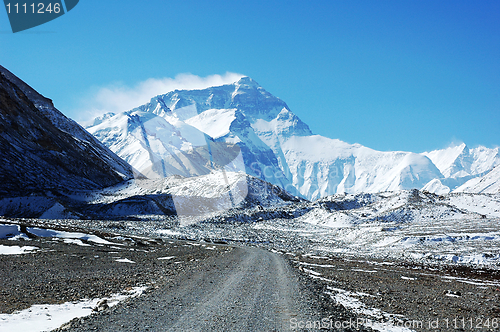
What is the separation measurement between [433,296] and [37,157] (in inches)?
4832

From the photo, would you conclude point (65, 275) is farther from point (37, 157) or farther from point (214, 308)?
point (37, 157)

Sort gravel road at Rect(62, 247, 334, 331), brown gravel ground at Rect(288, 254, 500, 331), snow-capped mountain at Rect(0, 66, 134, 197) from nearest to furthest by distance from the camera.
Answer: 1. gravel road at Rect(62, 247, 334, 331)
2. brown gravel ground at Rect(288, 254, 500, 331)
3. snow-capped mountain at Rect(0, 66, 134, 197)

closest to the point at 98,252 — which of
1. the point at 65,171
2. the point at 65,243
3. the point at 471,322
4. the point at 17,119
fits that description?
the point at 65,243

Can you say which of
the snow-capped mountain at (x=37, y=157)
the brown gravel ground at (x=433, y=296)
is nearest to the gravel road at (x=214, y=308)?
the brown gravel ground at (x=433, y=296)

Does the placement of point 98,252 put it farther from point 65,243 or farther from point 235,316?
point 235,316

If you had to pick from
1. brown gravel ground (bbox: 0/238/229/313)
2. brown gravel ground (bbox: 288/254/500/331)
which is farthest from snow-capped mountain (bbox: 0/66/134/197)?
brown gravel ground (bbox: 288/254/500/331)

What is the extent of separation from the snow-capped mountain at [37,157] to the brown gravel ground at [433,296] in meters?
95.2

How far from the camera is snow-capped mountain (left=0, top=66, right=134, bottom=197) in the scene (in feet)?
317

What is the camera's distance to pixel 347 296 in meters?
13.3

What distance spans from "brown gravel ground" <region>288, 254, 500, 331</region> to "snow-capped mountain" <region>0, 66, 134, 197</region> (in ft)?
312

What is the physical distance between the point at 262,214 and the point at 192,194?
26979mm

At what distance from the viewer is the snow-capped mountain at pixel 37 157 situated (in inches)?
3804

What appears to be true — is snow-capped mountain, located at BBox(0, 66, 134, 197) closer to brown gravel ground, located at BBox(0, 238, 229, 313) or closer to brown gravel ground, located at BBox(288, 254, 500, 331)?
brown gravel ground, located at BBox(0, 238, 229, 313)

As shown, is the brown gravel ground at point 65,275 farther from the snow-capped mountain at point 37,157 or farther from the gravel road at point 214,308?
the snow-capped mountain at point 37,157
